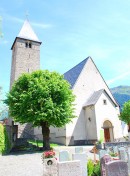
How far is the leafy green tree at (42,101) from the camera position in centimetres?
2067

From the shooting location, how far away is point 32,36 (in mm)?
42250

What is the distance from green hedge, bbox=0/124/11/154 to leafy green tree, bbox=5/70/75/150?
→ 1799 millimetres

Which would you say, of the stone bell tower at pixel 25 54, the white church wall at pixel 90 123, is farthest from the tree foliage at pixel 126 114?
the stone bell tower at pixel 25 54

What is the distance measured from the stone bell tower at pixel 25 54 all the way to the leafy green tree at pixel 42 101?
44.0 feet

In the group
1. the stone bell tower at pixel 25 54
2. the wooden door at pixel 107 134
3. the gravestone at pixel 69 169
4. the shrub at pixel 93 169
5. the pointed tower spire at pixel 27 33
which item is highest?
the pointed tower spire at pixel 27 33

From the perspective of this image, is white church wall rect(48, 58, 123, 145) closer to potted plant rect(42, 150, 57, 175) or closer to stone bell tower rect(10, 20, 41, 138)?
stone bell tower rect(10, 20, 41, 138)

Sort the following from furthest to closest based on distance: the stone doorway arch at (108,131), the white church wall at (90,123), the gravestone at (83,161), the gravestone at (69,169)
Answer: the stone doorway arch at (108,131)
the white church wall at (90,123)
the gravestone at (83,161)
the gravestone at (69,169)

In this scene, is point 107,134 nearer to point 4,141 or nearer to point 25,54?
point 4,141

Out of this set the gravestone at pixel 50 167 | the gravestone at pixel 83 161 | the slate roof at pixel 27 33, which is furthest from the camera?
the slate roof at pixel 27 33

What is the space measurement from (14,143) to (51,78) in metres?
10.1

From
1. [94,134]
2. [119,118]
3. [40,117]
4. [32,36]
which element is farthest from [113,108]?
[32,36]

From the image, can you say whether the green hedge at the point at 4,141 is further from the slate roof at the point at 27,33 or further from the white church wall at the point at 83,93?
the slate roof at the point at 27,33

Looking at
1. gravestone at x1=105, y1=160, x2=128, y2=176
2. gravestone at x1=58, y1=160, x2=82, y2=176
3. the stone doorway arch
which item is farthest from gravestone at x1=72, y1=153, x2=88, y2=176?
the stone doorway arch

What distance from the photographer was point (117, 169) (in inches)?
272
